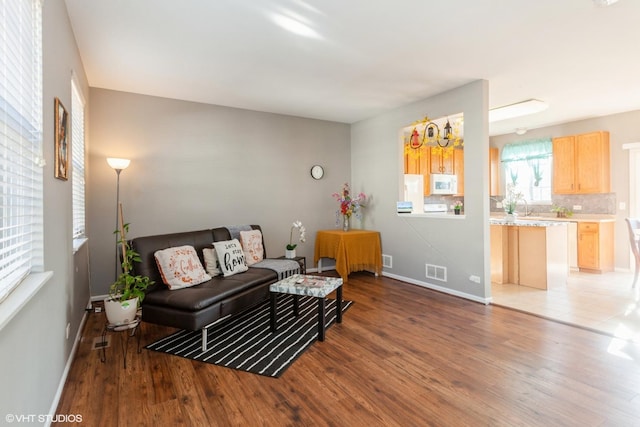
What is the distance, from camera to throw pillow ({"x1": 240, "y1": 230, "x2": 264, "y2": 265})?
4.09 metres

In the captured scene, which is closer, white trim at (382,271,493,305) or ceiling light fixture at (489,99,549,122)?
white trim at (382,271,493,305)

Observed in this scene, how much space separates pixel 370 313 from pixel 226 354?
5.24 ft

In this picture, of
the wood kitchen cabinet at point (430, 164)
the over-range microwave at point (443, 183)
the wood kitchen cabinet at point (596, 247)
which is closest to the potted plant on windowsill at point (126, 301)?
the wood kitchen cabinet at point (430, 164)

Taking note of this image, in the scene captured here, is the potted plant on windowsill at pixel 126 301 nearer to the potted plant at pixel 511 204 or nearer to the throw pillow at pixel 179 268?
the throw pillow at pixel 179 268

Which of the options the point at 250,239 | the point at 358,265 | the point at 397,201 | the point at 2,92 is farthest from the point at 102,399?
the point at 397,201

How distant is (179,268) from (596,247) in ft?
20.4

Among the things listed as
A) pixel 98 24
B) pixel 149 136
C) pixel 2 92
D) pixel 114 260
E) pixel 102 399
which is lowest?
pixel 102 399

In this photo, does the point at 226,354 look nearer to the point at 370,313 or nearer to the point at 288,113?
the point at 370,313

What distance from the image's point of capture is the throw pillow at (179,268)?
3068mm

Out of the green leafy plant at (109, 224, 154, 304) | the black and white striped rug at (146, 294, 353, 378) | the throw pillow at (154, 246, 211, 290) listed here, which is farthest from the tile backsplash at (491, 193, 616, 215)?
the green leafy plant at (109, 224, 154, 304)

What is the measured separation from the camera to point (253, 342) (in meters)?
2.83

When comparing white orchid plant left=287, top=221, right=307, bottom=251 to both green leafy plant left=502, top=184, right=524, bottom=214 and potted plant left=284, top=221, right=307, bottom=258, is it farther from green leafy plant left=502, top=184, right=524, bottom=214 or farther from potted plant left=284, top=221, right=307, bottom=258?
green leafy plant left=502, top=184, right=524, bottom=214

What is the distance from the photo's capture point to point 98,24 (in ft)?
8.61

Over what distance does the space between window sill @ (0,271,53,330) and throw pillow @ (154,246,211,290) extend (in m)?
1.32
